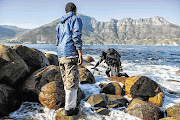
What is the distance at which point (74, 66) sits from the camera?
3.25 m

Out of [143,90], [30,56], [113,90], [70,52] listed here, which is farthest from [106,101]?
[30,56]

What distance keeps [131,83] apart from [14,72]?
4957mm

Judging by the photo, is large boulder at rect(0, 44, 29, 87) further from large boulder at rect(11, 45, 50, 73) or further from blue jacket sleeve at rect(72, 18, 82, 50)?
blue jacket sleeve at rect(72, 18, 82, 50)

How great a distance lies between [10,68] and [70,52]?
8.73ft

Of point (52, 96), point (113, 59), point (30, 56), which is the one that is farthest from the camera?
point (113, 59)

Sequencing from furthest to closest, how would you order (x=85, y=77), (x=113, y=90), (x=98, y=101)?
(x=85, y=77)
(x=113, y=90)
(x=98, y=101)

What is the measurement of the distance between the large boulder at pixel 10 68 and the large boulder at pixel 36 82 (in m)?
0.37

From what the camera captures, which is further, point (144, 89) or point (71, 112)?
point (144, 89)

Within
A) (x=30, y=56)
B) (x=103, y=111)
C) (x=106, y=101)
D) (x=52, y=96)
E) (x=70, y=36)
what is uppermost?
(x=70, y=36)

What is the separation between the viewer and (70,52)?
3248mm

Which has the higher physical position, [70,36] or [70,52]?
[70,36]

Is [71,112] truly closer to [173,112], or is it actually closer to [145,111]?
[145,111]

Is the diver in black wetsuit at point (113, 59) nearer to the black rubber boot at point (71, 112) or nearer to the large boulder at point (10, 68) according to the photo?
the large boulder at point (10, 68)

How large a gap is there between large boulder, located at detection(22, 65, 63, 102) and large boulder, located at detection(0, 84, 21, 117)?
44cm
